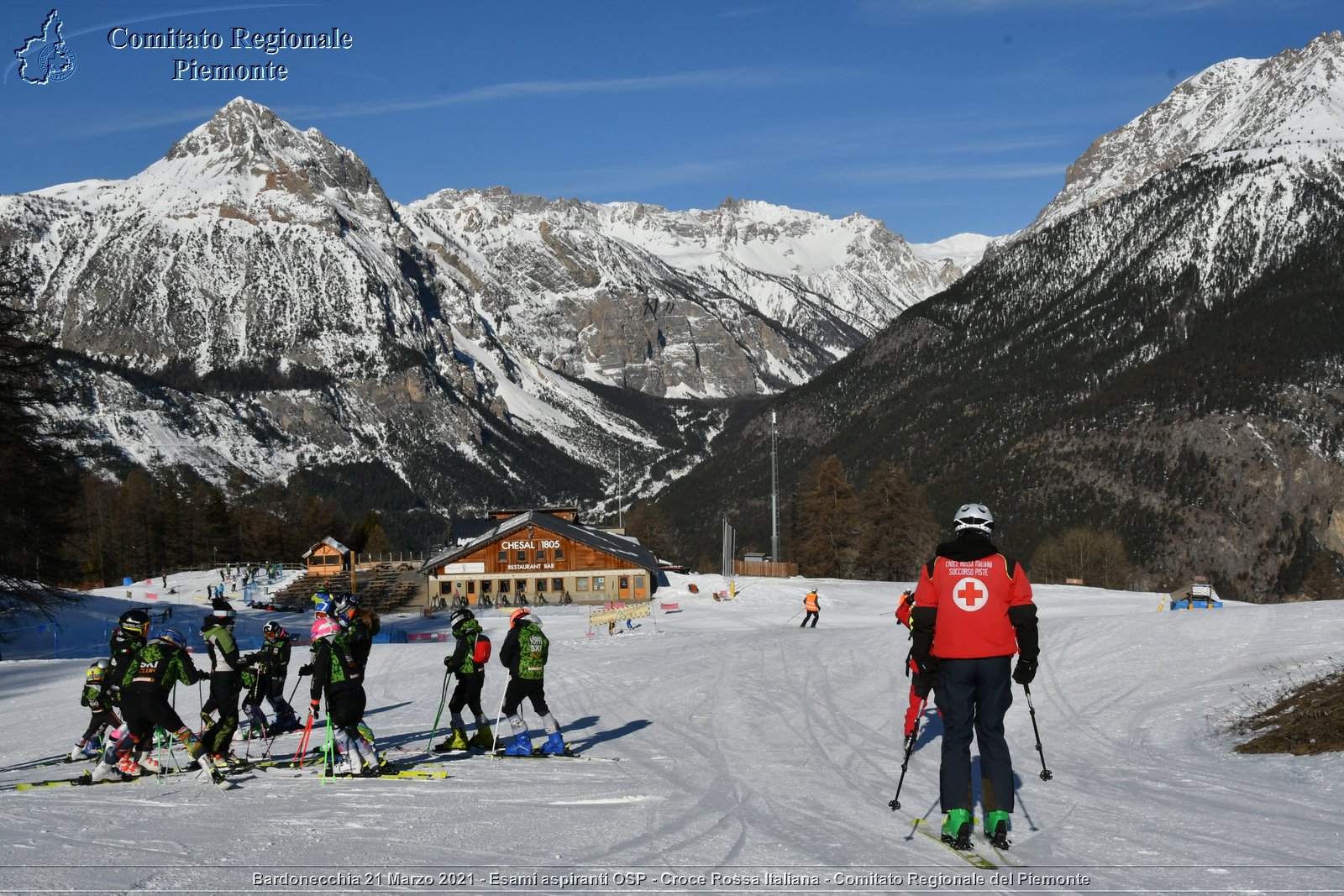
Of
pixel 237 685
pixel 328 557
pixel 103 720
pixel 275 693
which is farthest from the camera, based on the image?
pixel 328 557

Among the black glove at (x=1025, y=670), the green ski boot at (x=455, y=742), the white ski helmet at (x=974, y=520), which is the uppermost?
the white ski helmet at (x=974, y=520)

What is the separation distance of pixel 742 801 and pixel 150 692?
650cm

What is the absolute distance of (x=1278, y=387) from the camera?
593ft

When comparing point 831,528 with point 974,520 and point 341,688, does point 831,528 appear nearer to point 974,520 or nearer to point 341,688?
point 341,688

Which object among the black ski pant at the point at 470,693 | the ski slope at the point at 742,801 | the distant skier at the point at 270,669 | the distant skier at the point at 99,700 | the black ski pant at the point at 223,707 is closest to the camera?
the ski slope at the point at 742,801

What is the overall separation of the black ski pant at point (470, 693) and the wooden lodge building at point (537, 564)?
56.7 metres

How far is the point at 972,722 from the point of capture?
958cm

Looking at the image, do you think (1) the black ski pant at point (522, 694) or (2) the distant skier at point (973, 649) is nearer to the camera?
(2) the distant skier at point (973, 649)

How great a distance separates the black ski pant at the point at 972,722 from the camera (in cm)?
945

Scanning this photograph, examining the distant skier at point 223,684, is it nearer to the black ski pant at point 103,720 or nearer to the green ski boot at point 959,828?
the black ski pant at point 103,720

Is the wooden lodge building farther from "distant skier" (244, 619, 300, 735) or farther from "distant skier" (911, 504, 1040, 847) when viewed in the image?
"distant skier" (911, 504, 1040, 847)

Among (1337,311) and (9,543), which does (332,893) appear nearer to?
(9,543)

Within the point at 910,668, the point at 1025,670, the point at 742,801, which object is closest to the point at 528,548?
the point at 910,668

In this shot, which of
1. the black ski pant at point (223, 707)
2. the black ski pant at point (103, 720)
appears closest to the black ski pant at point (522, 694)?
the black ski pant at point (223, 707)
